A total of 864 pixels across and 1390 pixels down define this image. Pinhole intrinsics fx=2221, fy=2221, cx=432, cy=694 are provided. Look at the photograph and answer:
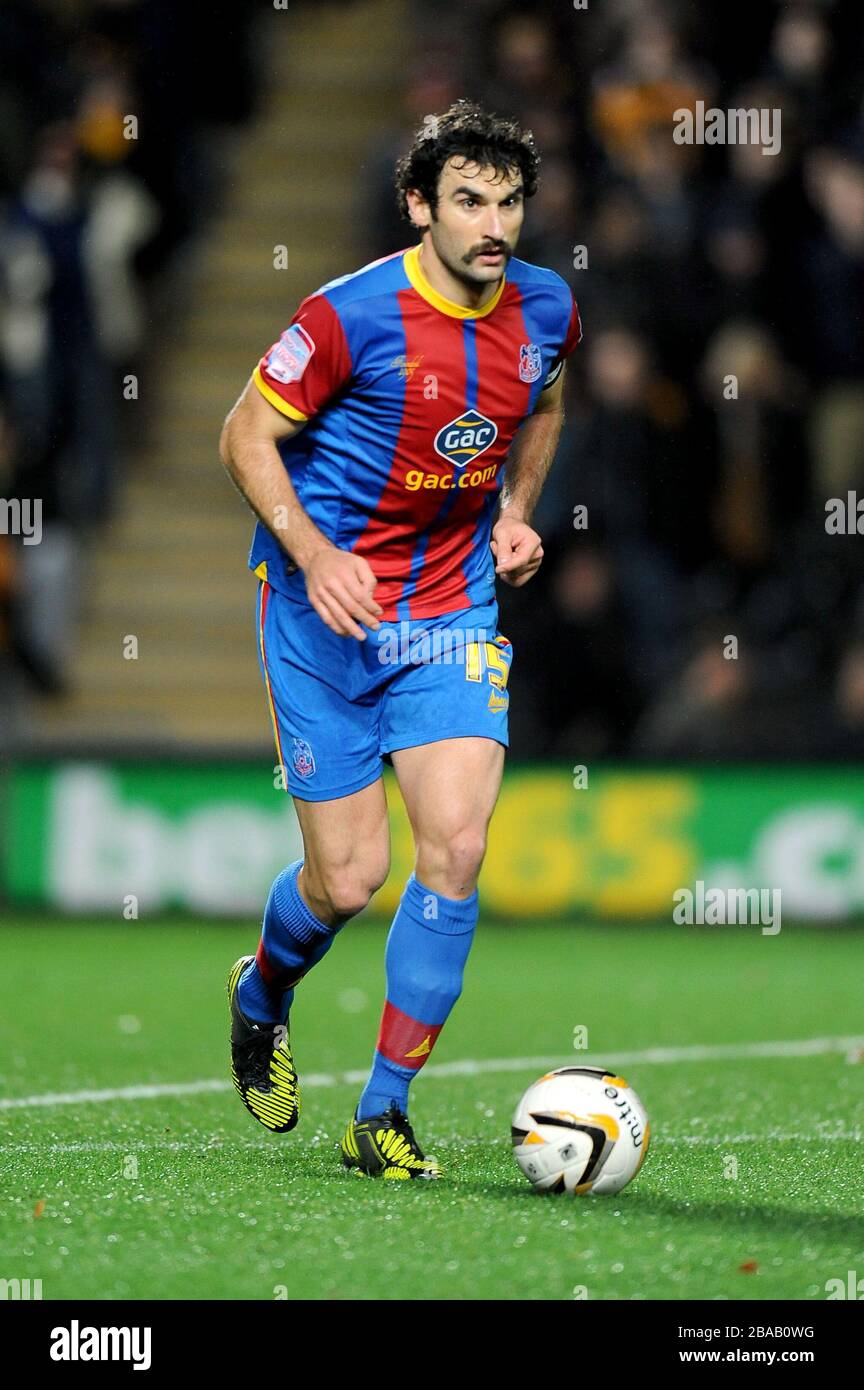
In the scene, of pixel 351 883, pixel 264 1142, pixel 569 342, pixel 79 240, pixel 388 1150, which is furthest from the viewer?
pixel 79 240

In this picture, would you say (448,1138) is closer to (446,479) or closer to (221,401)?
(446,479)

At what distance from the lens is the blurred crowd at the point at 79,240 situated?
539 inches

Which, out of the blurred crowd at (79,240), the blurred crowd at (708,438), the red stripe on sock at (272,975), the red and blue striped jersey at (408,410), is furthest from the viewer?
the blurred crowd at (79,240)

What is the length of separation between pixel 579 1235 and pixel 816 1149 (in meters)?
1.42

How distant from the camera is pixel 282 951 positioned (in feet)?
18.4

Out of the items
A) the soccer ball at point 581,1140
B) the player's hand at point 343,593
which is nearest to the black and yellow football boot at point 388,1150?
the soccer ball at point 581,1140

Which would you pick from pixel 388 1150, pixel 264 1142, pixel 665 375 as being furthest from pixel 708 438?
pixel 388 1150

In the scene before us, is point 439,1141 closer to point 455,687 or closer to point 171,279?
point 455,687

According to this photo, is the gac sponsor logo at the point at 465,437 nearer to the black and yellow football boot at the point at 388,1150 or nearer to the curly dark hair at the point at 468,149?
the curly dark hair at the point at 468,149

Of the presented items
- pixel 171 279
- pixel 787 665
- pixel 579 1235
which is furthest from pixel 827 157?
pixel 579 1235

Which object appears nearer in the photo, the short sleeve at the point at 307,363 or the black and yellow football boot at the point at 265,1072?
the short sleeve at the point at 307,363

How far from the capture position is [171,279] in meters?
16.0

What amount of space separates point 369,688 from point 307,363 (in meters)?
0.78

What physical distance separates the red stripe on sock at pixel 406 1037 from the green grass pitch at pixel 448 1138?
28 cm
